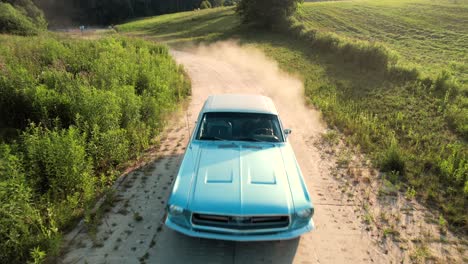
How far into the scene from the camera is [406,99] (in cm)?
1118

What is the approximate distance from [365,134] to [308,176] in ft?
10.1

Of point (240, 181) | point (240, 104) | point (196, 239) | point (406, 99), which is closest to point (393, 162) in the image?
point (240, 104)

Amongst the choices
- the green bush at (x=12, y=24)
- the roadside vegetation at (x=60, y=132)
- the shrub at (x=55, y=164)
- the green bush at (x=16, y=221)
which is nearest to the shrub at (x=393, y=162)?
the roadside vegetation at (x=60, y=132)

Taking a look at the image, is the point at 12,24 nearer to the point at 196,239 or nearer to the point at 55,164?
the point at 55,164

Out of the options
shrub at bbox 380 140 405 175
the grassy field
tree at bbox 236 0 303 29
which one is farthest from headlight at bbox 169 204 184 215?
tree at bbox 236 0 303 29

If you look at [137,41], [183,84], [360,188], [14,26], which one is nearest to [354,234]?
[360,188]

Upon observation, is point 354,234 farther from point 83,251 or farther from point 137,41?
point 137,41

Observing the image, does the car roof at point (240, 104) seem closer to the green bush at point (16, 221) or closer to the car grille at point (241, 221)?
the car grille at point (241, 221)

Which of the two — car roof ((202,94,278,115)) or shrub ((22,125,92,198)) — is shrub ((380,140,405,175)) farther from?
shrub ((22,125,92,198))

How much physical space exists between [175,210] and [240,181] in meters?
0.99

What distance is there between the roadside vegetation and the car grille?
80.6 inches

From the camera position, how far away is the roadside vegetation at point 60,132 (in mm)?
4168

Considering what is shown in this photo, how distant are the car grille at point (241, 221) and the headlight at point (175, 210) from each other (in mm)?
183

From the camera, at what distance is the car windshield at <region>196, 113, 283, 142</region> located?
5.39 meters
